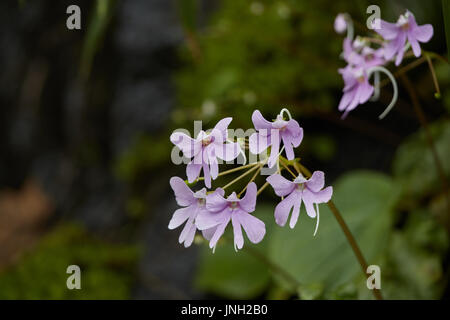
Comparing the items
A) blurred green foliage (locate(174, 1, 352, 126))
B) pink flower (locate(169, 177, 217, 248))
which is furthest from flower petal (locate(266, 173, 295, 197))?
blurred green foliage (locate(174, 1, 352, 126))

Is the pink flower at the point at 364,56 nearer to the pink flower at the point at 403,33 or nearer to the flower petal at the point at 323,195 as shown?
the pink flower at the point at 403,33

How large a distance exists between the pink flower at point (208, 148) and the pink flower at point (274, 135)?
0.10 feet

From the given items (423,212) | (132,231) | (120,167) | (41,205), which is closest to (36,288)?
(132,231)

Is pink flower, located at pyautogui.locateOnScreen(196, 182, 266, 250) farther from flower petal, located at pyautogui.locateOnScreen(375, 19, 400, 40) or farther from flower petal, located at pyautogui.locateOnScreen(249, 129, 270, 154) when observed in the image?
flower petal, located at pyautogui.locateOnScreen(375, 19, 400, 40)

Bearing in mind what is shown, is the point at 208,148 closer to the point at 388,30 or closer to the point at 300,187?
the point at 300,187

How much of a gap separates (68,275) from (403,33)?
4.54 feet

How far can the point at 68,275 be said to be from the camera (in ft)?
5.44

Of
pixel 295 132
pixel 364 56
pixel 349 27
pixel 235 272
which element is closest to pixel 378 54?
pixel 364 56

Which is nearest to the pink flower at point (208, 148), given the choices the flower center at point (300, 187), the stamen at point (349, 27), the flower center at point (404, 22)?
the flower center at point (300, 187)

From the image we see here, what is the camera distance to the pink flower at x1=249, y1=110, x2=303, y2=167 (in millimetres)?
643

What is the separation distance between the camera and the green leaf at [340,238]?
1.14 meters

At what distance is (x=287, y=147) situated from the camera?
0.66 metres

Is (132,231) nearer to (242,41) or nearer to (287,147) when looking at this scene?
(242,41)

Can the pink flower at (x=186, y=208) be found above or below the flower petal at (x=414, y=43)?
below
